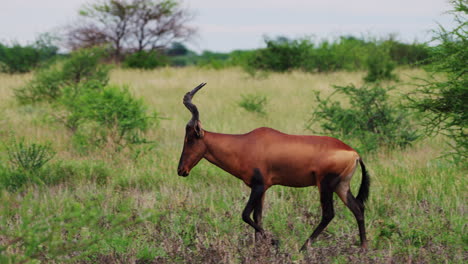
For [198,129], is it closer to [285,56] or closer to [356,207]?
[356,207]

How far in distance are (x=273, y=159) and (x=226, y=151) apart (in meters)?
0.36

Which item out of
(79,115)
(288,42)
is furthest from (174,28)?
(79,115)

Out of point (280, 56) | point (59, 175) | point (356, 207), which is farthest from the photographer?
point (280, 56)

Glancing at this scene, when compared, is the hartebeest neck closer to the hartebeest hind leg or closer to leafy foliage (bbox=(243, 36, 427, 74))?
the hartebeest hind leg

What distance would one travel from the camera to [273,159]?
3.78 metres

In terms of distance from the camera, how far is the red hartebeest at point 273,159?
12.3ft

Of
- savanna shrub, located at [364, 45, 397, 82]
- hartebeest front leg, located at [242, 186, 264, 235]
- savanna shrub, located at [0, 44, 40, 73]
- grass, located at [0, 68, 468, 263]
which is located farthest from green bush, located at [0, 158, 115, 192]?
savanna shrub, located at [0, 44, 40, 73]

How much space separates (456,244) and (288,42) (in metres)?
20.7

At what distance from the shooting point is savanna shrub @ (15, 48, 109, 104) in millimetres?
13617

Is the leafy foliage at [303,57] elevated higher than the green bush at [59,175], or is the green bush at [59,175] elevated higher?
A: the leafy foliage at [303,57]

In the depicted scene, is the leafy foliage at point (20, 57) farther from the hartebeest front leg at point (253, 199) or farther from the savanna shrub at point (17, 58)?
the hartebeest front leg at point (253, 199)

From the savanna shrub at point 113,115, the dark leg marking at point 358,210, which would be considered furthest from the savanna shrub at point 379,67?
the dark leg marking at point 358,210

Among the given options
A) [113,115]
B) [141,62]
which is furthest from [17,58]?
[113,115]

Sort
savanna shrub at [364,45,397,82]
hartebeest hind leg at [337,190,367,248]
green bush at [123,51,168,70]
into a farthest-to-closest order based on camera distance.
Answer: green bush at [123,51,168,70]
savanna shrub at [364,45,397,82]
hartebeest hind leg at [337,190,367,248]
